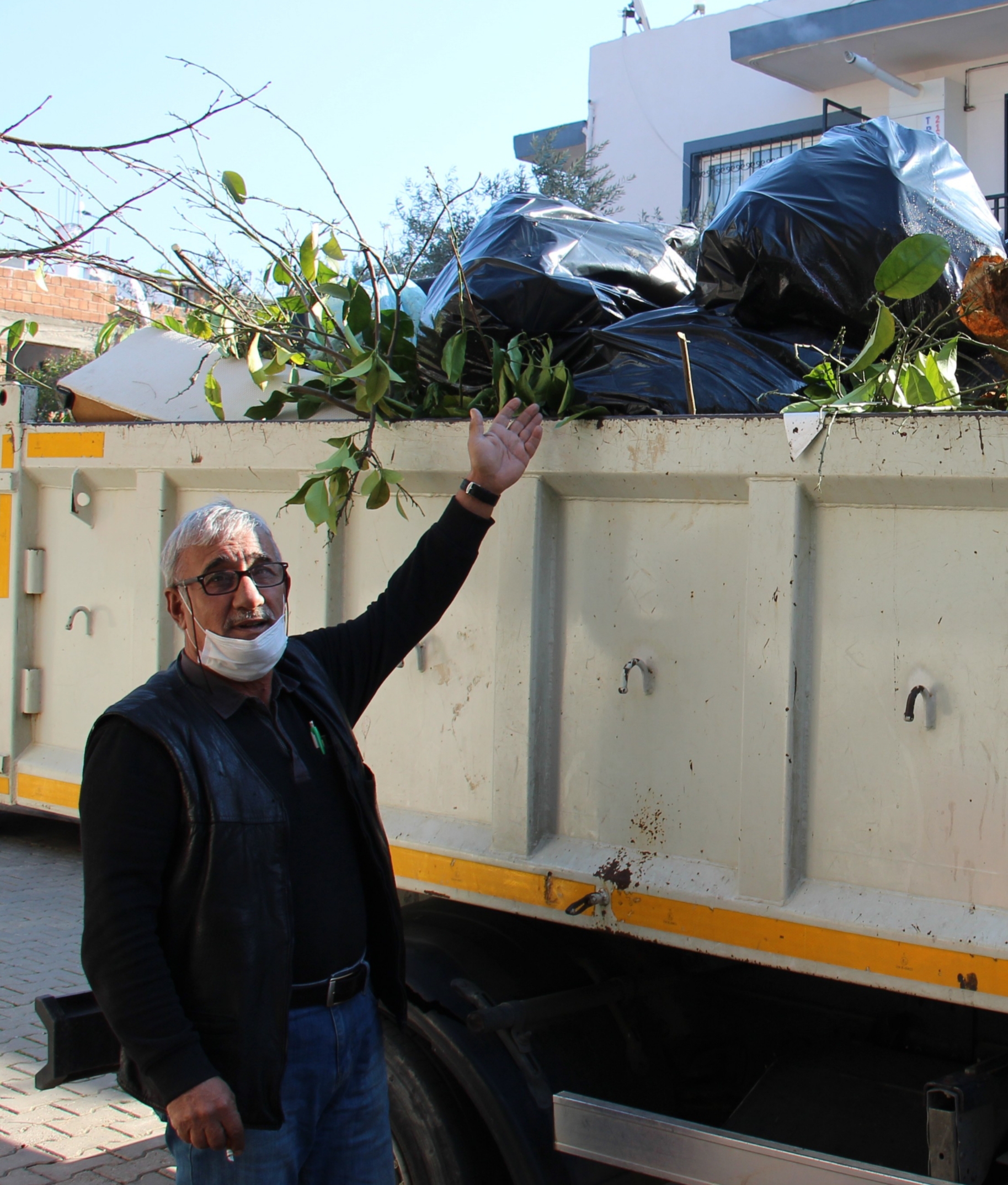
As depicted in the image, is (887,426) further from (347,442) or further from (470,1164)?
(470,1164)

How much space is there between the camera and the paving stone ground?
3.16m

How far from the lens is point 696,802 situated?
2.21 m

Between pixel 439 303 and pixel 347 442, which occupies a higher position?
pixel 439 303

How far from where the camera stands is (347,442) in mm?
2576

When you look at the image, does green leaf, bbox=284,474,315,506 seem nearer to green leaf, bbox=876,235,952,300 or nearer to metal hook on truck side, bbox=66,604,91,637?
metal hook on truck side, bbox=66,604,91,637

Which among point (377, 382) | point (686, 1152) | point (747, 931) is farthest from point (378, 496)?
point (686, 1152)

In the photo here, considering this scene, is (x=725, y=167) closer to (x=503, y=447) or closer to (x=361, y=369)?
(x=361, y=369)

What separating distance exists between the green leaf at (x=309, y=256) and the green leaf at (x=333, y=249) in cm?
2

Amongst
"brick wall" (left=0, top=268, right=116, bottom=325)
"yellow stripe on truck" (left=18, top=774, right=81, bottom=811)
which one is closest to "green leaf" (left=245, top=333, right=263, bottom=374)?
Answer: "yellow stripe on truck" (left=18, top=774, right=81, bottom=811)

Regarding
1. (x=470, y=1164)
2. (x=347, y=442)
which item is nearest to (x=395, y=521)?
(x=347, y=442)

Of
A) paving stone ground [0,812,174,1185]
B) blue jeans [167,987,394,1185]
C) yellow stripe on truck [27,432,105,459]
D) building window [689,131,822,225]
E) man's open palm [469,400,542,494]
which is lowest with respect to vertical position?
paving stone ground [0,812,174,1185]

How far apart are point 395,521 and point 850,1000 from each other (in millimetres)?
1362

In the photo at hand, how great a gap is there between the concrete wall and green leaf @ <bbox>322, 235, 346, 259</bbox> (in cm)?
1080

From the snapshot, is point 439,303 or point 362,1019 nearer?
point 362,1019
